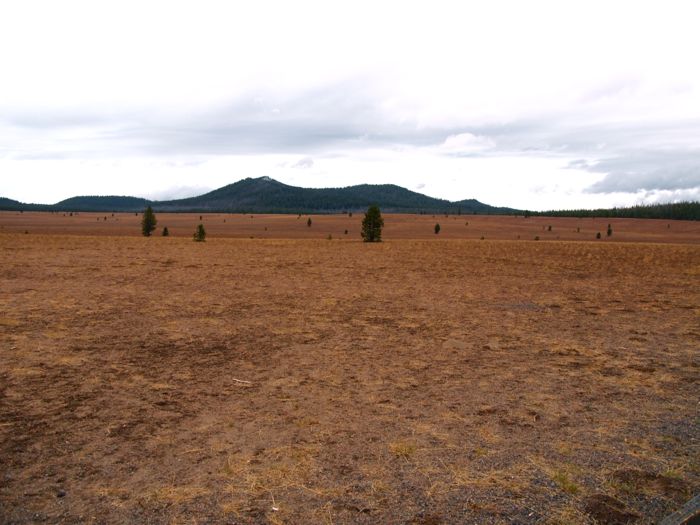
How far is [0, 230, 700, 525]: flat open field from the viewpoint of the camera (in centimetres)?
465

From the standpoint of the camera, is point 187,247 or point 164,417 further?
point 187,247

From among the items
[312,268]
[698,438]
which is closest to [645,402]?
[698,438]

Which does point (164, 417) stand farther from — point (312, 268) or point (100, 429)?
point (312, 268)

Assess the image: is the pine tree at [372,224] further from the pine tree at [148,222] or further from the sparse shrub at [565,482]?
the sparse shrub at [565,482]

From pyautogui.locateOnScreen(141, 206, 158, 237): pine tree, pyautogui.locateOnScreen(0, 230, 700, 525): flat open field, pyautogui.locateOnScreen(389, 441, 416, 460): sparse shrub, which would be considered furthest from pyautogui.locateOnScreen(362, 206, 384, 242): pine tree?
pyautogui.locateOnScreen(389, 441, 416, 460): sparse shrub

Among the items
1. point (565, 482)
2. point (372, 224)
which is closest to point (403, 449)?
point (565, 482)

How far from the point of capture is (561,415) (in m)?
6.75

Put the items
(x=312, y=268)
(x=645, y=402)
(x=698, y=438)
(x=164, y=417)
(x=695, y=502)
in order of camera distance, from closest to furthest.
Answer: (x=695, y=502) → (x=698, y=438) → (x=164, y=417) → (x=645, y=402) → (x=312, y=268)

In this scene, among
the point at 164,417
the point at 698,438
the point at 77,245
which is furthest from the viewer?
the point at 77,245

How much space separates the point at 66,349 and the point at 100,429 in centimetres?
426

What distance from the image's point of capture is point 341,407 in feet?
23.0

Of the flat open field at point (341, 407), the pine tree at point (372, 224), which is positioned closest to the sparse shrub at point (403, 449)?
the flat open field at point (341, 407)

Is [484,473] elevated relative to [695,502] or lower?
lower

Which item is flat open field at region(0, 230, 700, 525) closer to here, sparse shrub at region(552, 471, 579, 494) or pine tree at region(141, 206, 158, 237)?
sparse shrub at region(552, 471, 579, 494)
